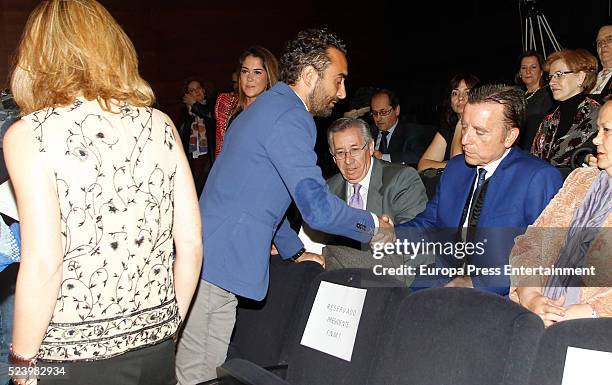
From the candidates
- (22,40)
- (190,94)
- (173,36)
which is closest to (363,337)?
(22,40)

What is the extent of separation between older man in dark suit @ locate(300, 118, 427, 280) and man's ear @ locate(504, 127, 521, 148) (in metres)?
0.57

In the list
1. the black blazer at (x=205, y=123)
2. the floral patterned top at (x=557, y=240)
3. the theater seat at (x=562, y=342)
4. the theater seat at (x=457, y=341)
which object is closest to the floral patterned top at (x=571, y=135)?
the floral patterned top at (x=557, y=240)

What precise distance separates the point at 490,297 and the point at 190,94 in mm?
5569

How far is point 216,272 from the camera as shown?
2.17m

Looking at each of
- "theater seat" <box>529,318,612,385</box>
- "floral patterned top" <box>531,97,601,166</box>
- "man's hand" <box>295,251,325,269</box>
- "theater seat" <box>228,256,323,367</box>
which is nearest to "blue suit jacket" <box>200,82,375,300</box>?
"theater seat" <box>228,256,323,367</box>

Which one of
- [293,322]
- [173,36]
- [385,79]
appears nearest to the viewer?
[293,322]

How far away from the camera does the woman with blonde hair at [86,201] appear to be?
134 centimetres

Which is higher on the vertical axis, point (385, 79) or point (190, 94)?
point (385, 79)

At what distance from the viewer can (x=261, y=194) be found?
2.13 meters

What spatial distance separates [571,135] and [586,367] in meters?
2.18

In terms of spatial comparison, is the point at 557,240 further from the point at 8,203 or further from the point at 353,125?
the point at 8,203

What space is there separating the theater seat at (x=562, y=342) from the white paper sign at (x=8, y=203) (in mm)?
1245

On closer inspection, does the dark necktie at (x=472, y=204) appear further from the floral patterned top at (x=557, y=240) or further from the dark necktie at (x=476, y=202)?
the floral patterned top at (x=557, y=240)

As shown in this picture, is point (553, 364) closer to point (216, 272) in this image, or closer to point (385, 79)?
point (216, 272)
